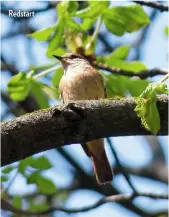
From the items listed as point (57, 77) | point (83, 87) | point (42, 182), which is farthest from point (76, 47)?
point (42, 182)

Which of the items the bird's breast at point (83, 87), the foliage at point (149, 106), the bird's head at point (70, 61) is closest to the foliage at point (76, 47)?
the bird's breast at point (83, 87)

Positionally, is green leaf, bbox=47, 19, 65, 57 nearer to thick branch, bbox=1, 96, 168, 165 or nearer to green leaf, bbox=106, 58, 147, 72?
green leaf, bbox=106, 58, 147, 72

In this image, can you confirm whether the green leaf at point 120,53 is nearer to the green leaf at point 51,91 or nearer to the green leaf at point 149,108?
the green leaf at point 51,91

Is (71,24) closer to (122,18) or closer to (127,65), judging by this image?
(122,18)

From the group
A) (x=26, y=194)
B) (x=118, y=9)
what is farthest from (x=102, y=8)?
(x=26, y=194)

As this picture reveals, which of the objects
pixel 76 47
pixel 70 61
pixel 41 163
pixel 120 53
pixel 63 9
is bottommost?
pixel 41 163

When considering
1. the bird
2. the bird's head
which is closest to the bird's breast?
the bird
